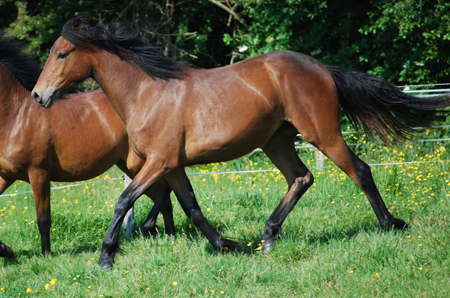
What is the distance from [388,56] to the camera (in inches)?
369

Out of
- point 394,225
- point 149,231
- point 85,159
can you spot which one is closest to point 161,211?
point 149,231

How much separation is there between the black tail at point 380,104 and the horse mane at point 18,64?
3.23 m

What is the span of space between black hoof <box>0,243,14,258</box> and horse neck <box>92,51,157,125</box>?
186cm

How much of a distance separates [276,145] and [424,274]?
1946 millimetres

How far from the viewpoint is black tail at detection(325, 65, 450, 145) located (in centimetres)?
457

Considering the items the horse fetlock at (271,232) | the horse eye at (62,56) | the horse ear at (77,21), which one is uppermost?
the horse ear at (77,21)

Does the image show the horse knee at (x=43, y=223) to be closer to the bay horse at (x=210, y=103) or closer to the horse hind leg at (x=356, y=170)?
the bay horse at (x=210, y=103)

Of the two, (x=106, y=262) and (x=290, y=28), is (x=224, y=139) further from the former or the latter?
(x=290, y=28)

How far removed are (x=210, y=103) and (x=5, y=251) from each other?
104 inches

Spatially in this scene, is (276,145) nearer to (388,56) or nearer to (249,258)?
(249,258)

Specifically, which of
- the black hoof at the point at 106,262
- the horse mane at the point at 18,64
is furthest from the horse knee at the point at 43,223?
the horse mane at the point at 18,64

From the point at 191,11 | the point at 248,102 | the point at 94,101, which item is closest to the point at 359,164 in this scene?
the point at 248,102

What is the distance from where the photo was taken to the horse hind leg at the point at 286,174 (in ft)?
15.0

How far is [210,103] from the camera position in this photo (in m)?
4.17
